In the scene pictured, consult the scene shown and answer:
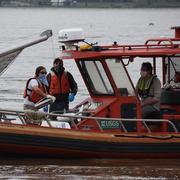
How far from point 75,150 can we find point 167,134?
1.50 metres

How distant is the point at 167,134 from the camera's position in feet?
50.1

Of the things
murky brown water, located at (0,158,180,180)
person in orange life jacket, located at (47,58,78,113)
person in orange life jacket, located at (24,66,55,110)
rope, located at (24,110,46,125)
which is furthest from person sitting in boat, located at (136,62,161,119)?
rope, located at (24,110,46,125)

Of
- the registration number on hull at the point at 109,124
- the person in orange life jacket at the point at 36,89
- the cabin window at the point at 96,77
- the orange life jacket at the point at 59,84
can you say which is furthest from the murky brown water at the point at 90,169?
the orange life jacket at the point at 59,84

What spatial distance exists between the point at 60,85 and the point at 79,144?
1.61 meters

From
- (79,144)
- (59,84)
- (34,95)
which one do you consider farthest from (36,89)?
(79,144)

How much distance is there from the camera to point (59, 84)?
16.3m

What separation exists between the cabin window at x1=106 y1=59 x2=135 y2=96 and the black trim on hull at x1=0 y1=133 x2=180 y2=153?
0.91 meters

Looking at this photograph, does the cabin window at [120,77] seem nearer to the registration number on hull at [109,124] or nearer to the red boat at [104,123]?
the red boat at [104,123]

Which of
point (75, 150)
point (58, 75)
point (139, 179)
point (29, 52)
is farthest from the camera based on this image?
point (29, 52)

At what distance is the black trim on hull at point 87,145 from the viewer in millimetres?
14898

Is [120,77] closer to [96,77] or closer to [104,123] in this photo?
[96,77]

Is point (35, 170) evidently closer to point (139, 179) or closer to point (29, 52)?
point (139, 179)

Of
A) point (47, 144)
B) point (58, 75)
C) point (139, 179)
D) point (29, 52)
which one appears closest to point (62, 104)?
point (58, 75)

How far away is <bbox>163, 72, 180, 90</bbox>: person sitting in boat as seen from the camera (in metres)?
16.2
